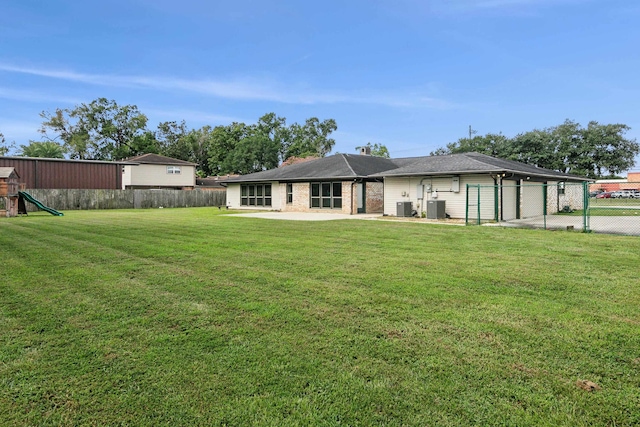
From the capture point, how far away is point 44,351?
314cm

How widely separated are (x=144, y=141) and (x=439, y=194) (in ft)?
147

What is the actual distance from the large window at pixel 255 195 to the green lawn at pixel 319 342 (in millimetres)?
19905

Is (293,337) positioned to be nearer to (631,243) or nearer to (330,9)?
(631,243)

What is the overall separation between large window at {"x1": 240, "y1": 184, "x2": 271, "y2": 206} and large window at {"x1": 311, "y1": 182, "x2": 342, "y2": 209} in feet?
14.3

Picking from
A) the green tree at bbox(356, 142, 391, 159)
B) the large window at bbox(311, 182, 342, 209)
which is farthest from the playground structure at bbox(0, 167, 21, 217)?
the green tree at bbox(356, 142, 391, 159)

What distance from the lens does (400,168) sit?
20188 mm

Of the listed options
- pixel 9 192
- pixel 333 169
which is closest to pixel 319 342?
pixel 333 169

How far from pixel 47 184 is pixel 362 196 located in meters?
26.1

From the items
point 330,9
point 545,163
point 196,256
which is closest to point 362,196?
point 330,9

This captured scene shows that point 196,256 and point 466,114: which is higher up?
point 466,114

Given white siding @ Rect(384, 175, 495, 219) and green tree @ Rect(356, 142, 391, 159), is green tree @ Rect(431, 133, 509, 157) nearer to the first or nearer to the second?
green tree @ Rect(356, 142, 391, 159)

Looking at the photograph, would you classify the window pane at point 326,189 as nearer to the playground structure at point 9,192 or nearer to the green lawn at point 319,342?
the green lawn at point 319,342

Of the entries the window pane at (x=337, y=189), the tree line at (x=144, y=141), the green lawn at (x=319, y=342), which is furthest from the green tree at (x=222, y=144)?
the green lawn at (x=319, y=342)

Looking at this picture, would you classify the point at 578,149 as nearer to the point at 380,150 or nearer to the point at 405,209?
the point at 380,150
